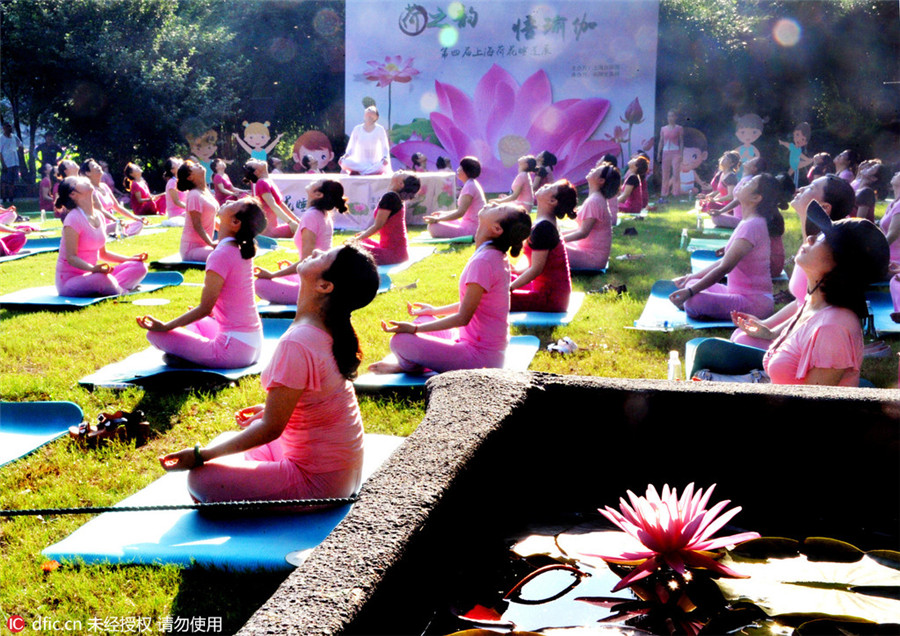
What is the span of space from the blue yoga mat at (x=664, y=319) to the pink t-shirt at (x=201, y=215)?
16.1 ft

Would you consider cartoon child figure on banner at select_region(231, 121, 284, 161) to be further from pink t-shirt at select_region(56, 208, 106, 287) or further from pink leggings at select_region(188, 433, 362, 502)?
pink leggings at select_region(188, 433, 362, 502)

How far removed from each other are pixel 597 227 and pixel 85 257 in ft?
17.6

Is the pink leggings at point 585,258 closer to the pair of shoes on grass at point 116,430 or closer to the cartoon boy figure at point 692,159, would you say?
the pair of shoes on grass at point 116,430

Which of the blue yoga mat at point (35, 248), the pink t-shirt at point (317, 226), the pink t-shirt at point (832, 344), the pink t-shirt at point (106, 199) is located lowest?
the blue yoga mat at point (35, 248)

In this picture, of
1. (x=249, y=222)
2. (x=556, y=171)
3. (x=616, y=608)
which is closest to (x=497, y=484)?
(x=616, y=608)

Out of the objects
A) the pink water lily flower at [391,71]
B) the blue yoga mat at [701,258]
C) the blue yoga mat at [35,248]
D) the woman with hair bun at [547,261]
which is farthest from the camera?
the pink water lily flower at [391,71]

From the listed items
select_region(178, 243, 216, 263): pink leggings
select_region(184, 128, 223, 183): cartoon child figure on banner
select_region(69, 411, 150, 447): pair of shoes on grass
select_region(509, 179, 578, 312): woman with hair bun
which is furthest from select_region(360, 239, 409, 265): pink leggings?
select_region(184, 128, 223, 183): cartoon child figure on banner

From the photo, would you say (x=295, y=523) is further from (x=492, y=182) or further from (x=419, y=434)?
(x=492, y=182)

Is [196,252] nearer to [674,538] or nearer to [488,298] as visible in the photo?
[488,298]

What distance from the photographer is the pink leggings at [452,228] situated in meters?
12.9

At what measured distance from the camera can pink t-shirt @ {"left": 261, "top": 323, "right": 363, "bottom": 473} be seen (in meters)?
3.26

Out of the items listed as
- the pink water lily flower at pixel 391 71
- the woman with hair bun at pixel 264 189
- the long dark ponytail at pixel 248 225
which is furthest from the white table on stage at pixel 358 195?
the long dark ponytail at pixel 248 225

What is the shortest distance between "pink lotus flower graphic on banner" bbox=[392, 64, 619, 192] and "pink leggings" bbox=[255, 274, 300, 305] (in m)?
14.4

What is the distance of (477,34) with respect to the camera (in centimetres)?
2203
